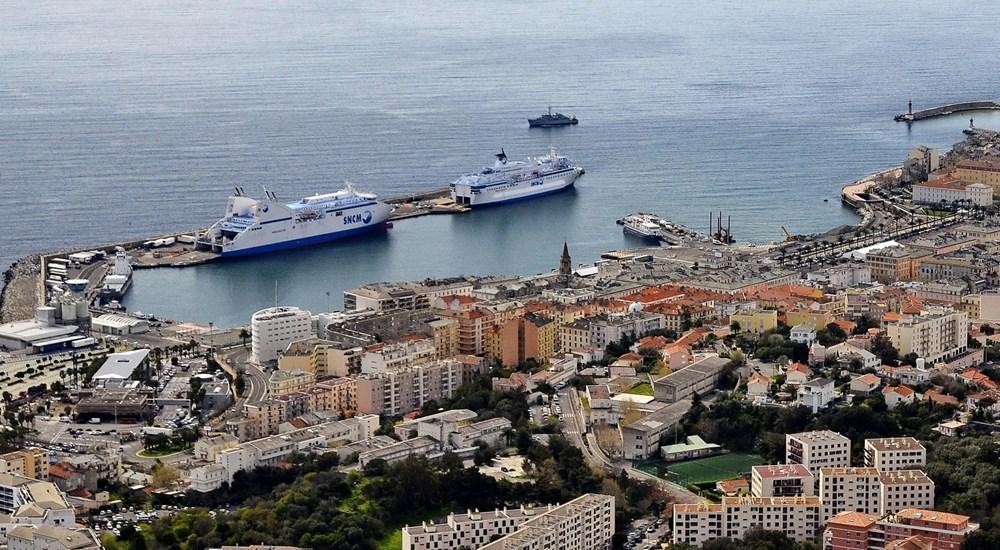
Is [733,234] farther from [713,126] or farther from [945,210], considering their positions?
[713,126]

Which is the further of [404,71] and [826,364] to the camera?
[404,71]

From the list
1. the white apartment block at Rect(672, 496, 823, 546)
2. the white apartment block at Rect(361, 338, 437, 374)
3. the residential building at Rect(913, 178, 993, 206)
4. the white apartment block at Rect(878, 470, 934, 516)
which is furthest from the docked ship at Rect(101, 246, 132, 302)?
the white apartment block at Rect(878, 470, 934, 516)

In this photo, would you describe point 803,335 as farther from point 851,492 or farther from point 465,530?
point 465,530

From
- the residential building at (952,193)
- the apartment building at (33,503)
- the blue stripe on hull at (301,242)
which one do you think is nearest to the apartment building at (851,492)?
the apartment building at (33,503)

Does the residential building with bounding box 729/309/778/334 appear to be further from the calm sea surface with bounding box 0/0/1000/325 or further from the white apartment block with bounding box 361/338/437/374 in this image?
the calm sea surface with bounding box 0/0/1000/325

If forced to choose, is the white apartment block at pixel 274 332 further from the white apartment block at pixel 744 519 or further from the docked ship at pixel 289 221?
the docked ship at pixel 289 221

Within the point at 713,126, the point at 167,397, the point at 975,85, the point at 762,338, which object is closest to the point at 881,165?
the point at 713,126

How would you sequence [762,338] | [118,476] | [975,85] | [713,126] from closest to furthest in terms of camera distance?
1. [118,476]
2. [762,338]
3. [713,126]
4. [975,85]
